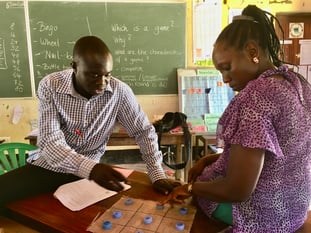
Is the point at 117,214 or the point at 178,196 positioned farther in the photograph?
the point at 178,196

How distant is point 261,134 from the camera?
2.77 feet

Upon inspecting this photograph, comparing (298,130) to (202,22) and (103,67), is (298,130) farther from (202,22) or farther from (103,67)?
(202,22)

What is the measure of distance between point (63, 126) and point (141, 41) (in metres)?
2.21

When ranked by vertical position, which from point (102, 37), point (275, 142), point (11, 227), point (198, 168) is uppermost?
point (102, 37)

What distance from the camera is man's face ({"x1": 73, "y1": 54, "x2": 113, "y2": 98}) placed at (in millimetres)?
1566

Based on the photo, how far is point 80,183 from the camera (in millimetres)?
1512

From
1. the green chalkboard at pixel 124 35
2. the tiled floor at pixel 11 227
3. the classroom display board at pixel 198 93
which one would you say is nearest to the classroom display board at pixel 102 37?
the green chalkboard at pixel 124 35

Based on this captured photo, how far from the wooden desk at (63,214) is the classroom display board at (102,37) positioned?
95.9 inches

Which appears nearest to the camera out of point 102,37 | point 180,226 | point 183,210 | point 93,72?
point 180,226

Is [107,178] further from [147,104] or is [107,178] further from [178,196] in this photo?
[147,104]

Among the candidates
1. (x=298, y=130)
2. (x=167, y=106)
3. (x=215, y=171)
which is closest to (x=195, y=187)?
(x=215, y=171)

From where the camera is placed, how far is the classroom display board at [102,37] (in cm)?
348

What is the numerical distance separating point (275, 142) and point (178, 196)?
54 centimetres

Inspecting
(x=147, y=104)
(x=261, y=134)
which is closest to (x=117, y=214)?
(x=261, y=134)
